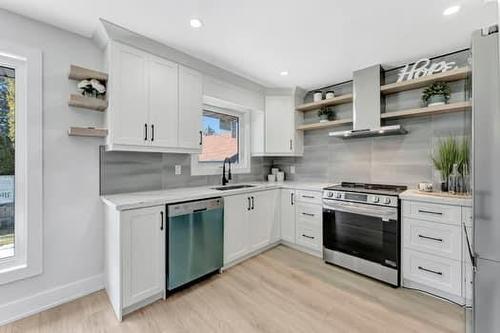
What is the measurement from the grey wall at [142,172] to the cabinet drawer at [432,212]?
2381 millimetres

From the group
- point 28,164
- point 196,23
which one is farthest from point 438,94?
point 28,164

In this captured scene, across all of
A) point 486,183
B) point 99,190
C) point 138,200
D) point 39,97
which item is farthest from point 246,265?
point 39,97

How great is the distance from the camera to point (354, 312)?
6.39ft

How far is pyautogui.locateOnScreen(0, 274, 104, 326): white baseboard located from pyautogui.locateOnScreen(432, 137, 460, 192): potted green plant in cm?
359

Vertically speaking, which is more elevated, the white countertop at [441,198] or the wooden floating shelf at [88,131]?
the wooden floating shelf at [88,131]

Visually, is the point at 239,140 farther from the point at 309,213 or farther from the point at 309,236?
the point at 309,236

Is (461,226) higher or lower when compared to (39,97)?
lower

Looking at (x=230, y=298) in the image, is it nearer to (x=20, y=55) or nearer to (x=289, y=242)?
(x=289, y=242)

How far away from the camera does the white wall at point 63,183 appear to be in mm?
1909

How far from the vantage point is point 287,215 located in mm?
3379

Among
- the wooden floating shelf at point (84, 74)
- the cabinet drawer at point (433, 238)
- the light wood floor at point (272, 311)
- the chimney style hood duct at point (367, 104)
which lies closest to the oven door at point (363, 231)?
the cabinet drawer at point (433, 238)

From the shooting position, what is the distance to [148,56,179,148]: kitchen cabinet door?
2322 mm

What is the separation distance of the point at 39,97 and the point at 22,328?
180cm

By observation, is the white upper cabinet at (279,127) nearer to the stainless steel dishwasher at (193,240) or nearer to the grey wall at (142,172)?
the grey wall at (142,172)
